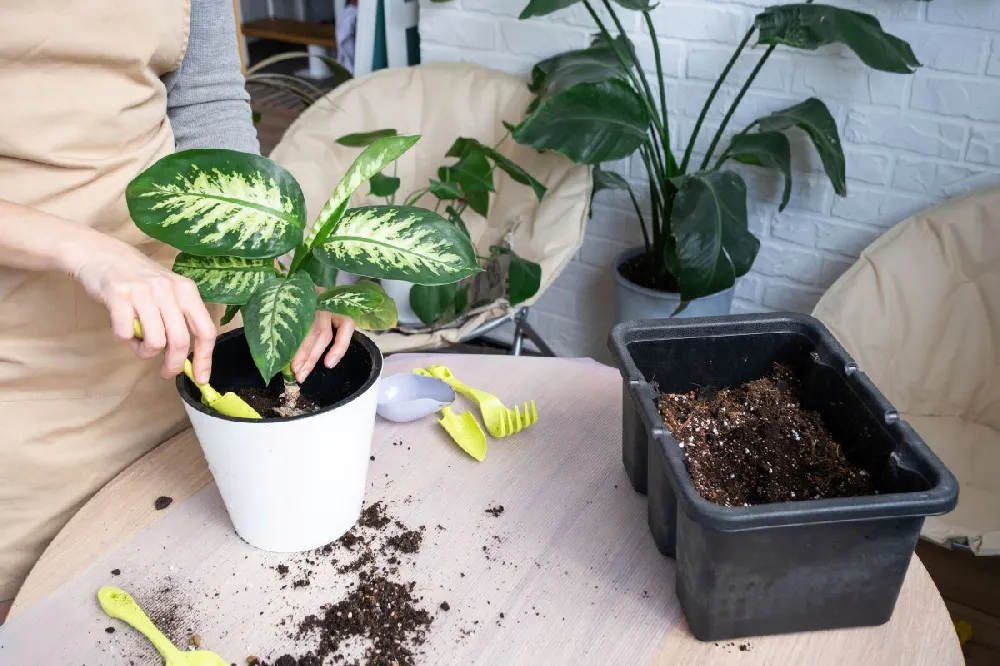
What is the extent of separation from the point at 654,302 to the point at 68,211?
114cm

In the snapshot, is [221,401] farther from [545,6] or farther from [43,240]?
[545,6]

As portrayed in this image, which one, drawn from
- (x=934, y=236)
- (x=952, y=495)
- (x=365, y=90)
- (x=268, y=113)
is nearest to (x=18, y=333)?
(x=952, y=495)

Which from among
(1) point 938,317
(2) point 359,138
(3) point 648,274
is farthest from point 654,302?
(2) point 359,138

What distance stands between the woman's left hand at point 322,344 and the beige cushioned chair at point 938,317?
0.97 meters

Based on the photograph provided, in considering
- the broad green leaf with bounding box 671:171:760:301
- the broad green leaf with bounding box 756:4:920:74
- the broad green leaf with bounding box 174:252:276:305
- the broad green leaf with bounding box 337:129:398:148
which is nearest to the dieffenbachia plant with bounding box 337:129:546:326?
the broad green leaf with bounding box 337:129:398:148

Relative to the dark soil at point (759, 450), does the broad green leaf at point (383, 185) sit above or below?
below

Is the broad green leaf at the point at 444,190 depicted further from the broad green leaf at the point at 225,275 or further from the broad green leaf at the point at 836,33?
the broad green leaf at the point at 225,275

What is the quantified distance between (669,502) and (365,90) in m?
1.23

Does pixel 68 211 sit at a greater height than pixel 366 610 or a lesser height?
greater

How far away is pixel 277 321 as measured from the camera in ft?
2.10

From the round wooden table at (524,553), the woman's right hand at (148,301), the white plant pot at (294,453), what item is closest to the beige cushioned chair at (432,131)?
the round wooden table at (524,553)

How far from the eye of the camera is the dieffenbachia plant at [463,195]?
1.45 meters

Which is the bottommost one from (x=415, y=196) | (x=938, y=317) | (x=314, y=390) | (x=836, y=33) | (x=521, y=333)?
(x=521, y=333)

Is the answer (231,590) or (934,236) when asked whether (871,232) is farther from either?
(231,590)
